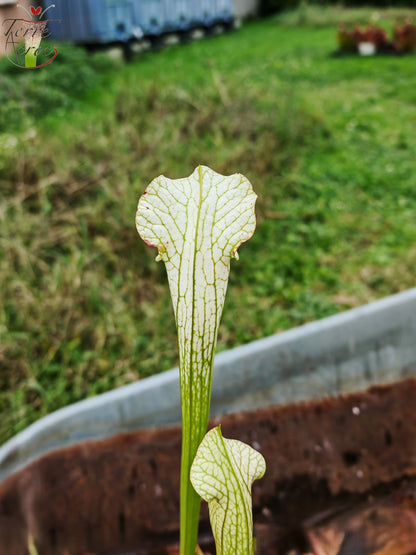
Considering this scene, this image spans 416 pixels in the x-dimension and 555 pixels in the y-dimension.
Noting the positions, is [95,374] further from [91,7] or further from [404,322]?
[91,7]

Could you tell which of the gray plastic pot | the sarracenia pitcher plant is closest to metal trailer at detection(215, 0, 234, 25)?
the gray plastic pot

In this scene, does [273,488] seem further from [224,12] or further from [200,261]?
[224,12]

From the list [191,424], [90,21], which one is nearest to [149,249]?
[191,424]

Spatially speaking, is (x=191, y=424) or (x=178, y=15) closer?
(x=191, y=424)

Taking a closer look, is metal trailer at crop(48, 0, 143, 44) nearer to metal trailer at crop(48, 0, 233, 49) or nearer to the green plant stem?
metal trailer at crop(48, 0, 233, 49)

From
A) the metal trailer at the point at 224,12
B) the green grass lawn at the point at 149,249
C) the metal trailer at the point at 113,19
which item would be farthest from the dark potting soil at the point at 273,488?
the metal trailer at the point at 224,12

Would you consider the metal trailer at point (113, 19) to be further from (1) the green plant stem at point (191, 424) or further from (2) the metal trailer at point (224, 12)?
(1) the green plant stem at point (191, 424)

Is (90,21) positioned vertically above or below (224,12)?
above
